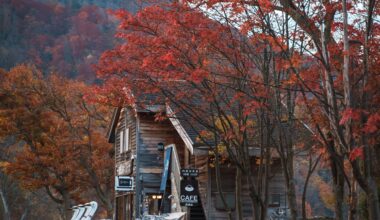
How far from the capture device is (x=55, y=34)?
125 meters

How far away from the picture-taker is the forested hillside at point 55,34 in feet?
345

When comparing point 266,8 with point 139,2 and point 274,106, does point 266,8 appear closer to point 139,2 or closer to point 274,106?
point 274,106

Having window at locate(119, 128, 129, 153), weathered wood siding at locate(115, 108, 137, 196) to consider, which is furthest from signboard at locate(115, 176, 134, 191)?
window at locate(119, 128, 129, 153)

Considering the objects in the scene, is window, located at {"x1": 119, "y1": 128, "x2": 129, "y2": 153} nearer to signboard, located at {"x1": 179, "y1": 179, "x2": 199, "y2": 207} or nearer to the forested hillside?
signboard, located at {"x1": 179, "y1": 179, "x2": 199, "y2": 207}

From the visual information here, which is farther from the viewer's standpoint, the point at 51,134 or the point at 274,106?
the point at 51,134

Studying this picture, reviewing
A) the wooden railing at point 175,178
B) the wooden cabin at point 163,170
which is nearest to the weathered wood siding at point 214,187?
the wooden cabin at point 163,170

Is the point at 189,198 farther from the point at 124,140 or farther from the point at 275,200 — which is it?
the point at 124,140

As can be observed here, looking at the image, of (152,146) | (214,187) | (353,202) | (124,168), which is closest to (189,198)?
(214,187)

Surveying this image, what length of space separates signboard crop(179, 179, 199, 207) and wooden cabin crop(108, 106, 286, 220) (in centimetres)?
160

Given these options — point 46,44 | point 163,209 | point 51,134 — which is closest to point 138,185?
point 163,209

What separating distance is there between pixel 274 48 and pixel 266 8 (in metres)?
0.90

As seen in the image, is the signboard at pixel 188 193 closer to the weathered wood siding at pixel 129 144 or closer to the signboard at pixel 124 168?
the weathered wood siding at pixel 129 144

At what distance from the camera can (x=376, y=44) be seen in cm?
1244

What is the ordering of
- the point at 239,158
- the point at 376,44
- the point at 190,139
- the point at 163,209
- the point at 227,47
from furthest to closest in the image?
the point at 163,209 → the point at 190,139 → the point at 239,158 → the point at 227,47 → the point at 376,44
